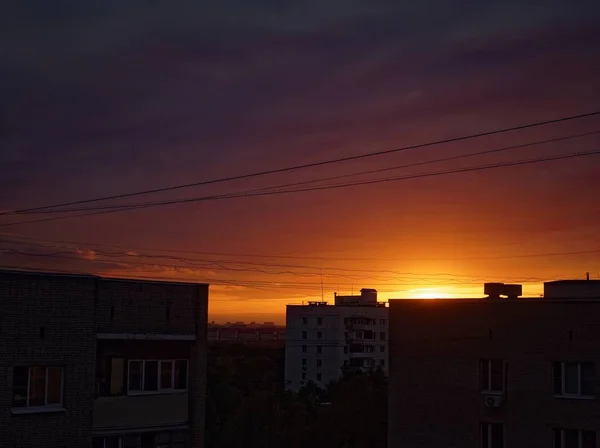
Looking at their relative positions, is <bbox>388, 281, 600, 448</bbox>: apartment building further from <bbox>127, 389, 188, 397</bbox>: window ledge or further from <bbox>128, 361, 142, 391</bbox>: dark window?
<bbox>128, 361, 142, 391</bbox>: dark window

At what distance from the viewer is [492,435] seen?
3894cm

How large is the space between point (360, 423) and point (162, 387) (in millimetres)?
28601

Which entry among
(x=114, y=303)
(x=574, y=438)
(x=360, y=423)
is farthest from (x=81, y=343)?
(x=360, y=423)

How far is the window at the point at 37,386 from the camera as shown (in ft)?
93.0

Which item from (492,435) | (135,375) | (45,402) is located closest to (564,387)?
(492,435)

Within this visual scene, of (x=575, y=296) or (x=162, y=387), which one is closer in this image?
(x=162, y=387)

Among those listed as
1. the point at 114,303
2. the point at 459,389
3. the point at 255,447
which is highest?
the point at 114,303

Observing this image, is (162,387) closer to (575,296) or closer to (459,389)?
(459,389)

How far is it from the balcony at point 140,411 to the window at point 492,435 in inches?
572

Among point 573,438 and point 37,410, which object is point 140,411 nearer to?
point 37,410

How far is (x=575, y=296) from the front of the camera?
134 feet

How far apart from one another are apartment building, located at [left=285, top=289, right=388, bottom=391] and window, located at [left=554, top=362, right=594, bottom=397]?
99.7 m

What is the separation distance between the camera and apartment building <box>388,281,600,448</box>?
36.4m

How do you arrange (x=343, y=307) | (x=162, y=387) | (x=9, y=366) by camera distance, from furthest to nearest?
(x=343, y=307) → (x=162, y=387) → (x=9, y=366)
